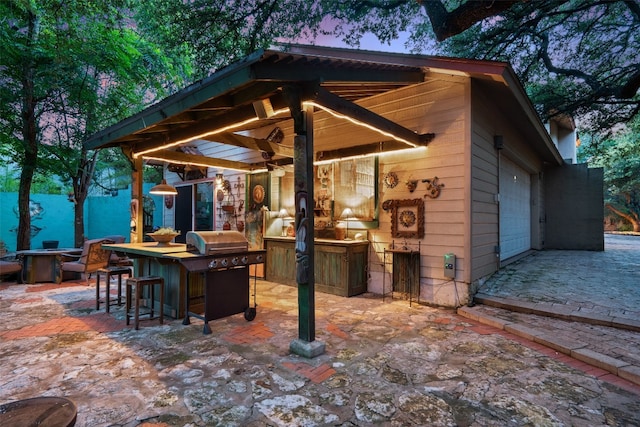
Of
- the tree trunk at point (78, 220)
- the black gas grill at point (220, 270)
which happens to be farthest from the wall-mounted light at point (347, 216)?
the tree trunk at point (78, 220)

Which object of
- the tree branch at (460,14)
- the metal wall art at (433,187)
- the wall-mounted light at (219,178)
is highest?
the tree branch at (460,14)

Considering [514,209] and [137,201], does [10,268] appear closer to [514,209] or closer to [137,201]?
[137,201]

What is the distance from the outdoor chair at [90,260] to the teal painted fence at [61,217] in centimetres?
678

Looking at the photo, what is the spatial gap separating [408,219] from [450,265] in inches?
37.4

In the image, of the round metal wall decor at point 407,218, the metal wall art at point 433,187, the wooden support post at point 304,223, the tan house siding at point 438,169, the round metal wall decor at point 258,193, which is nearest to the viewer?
the wooden support post at point 304,223

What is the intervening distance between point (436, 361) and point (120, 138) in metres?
5.11

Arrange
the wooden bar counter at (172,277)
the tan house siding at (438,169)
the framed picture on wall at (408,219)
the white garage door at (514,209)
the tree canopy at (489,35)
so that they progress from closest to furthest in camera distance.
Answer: the wooden bar counter at (172,277)
the tan house siding at (438,169)
the framed picture on wall at (408,219)
the white garage door at (514,209)
the tree canopy at (489,35)

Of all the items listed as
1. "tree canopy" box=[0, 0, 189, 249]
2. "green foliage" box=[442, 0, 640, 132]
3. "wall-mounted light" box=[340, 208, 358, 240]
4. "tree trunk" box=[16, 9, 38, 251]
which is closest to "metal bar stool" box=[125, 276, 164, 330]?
"wall-mounted light" box=[340, 208, 358, 240]

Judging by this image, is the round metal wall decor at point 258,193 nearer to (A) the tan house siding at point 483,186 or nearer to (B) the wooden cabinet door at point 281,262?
(B) the wooden cabinet door at point 281,262

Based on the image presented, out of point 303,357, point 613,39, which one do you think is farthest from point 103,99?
point 613,39

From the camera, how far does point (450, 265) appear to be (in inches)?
185

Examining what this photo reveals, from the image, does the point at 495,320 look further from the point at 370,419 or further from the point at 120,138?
the point at 120,138

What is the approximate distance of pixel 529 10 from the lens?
25.6 ft

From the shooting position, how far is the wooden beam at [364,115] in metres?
3.20
